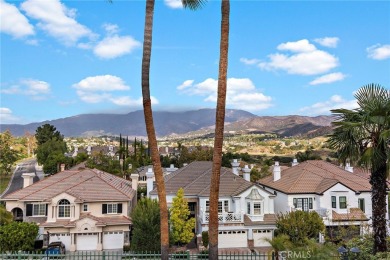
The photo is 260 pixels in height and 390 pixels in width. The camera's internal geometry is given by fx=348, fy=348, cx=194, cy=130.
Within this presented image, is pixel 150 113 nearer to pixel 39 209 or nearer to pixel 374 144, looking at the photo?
pixel 374 144

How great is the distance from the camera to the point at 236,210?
33.0 metres

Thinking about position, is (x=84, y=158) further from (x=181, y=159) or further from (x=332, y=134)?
(x=332, y=134)

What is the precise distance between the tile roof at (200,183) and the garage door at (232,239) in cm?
364

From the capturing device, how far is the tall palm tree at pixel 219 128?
1209cm

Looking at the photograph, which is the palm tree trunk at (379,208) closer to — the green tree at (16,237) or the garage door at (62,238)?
the green tree at (16,237)

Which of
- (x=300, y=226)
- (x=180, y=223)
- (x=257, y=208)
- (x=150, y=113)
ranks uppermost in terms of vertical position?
(x=150, y=113)

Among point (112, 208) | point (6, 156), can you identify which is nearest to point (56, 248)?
point (112, 208)

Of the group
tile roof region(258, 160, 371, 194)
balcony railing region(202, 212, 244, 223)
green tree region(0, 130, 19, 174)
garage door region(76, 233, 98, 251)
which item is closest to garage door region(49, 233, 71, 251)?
garage door region(76, 233, 98, 251)

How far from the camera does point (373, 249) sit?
1502 centimetres

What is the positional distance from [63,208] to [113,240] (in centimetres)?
528

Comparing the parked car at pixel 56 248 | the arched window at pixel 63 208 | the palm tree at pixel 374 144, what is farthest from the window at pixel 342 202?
the parked car at pixel 56 248

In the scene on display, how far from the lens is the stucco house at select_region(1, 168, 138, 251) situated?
3016 cm

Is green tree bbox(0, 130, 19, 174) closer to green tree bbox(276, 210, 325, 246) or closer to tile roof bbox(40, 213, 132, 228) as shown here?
tile roof bbox(40, 213, 132, 228)

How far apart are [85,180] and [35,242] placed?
710 cm
